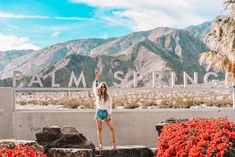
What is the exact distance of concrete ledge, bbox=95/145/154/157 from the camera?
1284 cm

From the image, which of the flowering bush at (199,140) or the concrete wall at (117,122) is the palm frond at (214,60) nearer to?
the concrete wall at (117,122)

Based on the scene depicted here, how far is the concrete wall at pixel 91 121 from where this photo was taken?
538 inches

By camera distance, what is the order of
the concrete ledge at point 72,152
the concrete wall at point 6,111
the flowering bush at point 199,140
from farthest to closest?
the concrete wall at point 6,111 → the concrete ledge at point 72,152 → the flowering bush at point 199,140

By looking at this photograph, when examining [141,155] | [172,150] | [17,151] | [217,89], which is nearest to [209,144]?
[172,150]

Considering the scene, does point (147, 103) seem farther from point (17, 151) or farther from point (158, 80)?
point (17, 151)

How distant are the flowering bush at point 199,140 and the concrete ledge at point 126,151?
3021 millimetres

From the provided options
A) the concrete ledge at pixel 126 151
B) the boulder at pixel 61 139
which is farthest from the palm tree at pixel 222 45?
the boulder at pixel 61 139

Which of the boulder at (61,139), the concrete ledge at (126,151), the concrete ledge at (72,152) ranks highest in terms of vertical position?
the boulder at (61,139)

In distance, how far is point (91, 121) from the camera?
1413 cm

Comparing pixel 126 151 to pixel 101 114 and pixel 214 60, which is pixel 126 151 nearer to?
pixel 101 114

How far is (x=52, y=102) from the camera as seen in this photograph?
17.1 m

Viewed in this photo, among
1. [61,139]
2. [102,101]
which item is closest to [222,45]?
[102,101]

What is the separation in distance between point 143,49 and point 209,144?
16132 cm

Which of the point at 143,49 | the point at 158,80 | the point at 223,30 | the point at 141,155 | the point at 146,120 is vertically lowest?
the point at 141,155
